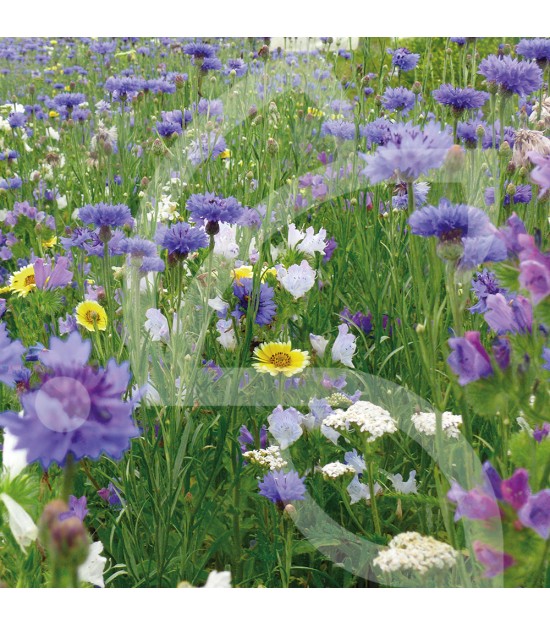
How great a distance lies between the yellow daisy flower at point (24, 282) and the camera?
119 centimetres

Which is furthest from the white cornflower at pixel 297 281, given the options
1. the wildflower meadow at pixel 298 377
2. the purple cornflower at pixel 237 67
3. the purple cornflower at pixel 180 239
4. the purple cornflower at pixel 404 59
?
the purple cornflower at pixel 237 67

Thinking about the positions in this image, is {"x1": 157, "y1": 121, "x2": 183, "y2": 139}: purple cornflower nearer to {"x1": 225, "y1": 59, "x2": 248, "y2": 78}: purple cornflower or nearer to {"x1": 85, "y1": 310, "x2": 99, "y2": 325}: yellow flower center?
{"x1": 85, "y1": 310, "x2": 99, "y2": 325}: yellow flower center

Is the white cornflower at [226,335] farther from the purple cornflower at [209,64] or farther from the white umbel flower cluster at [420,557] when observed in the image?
the purple cornflower at [209,64]

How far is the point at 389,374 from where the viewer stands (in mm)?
1071

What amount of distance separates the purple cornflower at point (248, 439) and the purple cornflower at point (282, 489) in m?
0.15

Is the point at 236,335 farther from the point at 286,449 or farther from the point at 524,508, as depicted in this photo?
the point at 524,508

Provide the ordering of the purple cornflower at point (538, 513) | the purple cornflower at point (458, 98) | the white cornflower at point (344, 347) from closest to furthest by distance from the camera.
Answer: the purple cornflower at point (538, 513)
the white cornflower at point (344, 347)
the purple cornflower at point (458, 98)

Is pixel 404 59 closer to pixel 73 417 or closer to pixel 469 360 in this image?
pixel 469 360

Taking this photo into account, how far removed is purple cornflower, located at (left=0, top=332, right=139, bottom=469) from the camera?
1.38ft

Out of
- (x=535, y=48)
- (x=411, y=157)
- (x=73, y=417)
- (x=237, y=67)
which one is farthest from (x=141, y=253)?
(x=237, y=67)

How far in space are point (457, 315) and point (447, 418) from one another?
0.23 meters

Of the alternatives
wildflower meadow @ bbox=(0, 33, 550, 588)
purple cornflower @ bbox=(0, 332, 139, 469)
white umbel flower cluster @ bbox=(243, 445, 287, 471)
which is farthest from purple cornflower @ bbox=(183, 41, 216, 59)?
purple cornflower @ bbox=(0, 332, 139, 469)

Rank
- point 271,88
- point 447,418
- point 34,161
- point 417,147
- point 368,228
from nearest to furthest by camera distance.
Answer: point 417,147 → point 447,418 → point 368,228 → point 271,88 → point 34,161

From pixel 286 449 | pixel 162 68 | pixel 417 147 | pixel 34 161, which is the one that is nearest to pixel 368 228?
pixel 286 449
